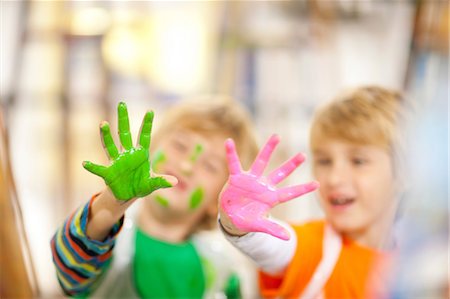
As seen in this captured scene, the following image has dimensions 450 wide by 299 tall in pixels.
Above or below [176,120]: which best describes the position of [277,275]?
below

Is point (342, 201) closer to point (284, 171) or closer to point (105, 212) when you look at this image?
point (284, 171)

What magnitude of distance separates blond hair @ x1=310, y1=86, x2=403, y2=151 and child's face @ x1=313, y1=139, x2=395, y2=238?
14 millimetres

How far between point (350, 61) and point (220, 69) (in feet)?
1.65

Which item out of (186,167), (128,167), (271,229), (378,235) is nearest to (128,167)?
(128,167)

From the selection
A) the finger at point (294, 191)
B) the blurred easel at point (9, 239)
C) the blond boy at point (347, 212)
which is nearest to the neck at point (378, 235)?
the blond boy at point (347, 212)

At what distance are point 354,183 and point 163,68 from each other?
5.63 feet

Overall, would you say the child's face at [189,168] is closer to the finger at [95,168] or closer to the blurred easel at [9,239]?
the blurred easel at [9,239]

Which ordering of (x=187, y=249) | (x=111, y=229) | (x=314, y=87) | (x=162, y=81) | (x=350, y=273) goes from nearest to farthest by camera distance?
(x=111, y=229)
(x=350, y=273)
(x=187, y=249)
(x=314, y=87)
(x=162, y=81)

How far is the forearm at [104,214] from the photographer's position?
3.09 feet

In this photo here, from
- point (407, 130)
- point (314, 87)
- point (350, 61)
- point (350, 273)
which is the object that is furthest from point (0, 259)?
point (350, 61)

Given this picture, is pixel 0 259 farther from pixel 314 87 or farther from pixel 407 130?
pixel 314 87

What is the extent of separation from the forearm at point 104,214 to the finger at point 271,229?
0.17m

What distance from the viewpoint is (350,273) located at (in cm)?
111

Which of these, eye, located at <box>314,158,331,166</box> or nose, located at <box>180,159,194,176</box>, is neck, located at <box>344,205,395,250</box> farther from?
nose, located at <box>180,159,194,176</box>
